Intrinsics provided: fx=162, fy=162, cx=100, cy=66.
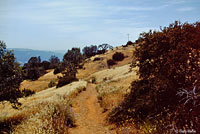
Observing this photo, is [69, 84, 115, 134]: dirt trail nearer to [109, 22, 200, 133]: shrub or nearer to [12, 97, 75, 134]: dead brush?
[12, 97, 75, 134]: dead brush

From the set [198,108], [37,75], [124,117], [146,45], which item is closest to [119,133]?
[124,117]

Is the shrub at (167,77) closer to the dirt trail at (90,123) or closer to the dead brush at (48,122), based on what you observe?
the dirt trail at (90,123)

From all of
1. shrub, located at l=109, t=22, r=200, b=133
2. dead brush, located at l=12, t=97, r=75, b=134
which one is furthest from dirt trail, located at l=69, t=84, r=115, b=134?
shrub, located at l=109, t=22, r=200, b=133

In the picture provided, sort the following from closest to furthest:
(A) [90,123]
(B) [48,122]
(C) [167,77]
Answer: (B) [48,122], (C) [167,77], (A) [90,123]

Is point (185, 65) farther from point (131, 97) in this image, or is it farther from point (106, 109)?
point (106, 109)

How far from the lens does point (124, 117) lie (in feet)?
29.5

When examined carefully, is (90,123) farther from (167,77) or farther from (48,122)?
(167,77)

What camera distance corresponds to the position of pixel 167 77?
7812mm

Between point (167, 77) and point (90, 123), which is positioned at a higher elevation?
point (167, 77)

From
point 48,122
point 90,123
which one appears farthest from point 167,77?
point 48,122

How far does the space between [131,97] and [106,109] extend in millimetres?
2867

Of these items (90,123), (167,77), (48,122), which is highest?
(167,77)

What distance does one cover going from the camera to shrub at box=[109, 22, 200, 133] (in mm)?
6055

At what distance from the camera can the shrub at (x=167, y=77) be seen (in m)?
6.05
